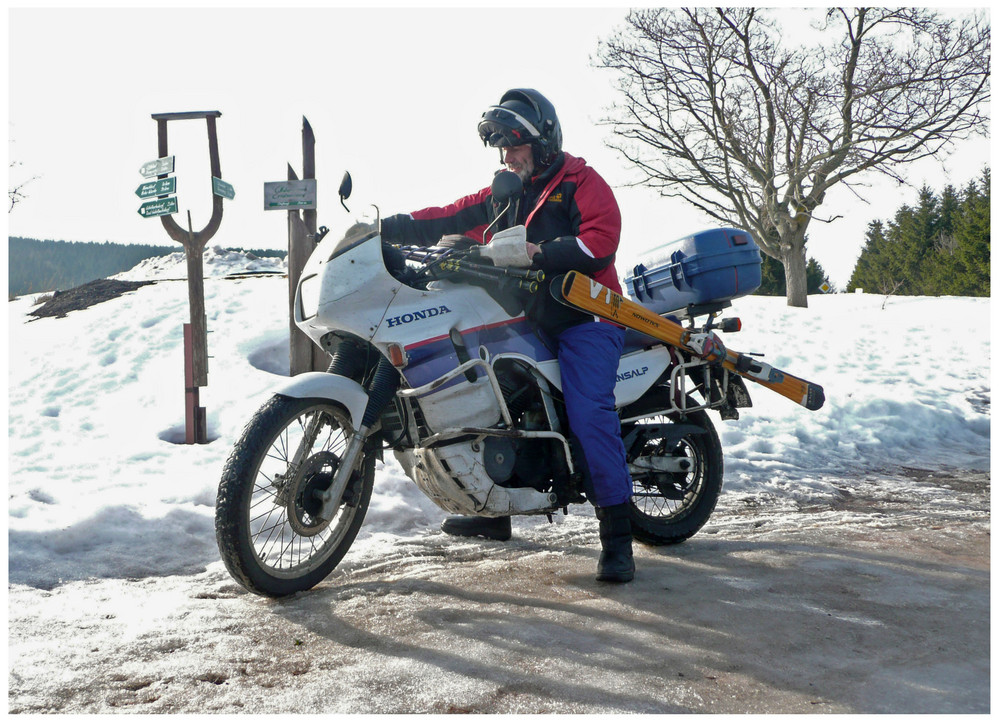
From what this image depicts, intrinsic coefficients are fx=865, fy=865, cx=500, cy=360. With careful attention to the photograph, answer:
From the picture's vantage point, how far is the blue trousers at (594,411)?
3.90 metres

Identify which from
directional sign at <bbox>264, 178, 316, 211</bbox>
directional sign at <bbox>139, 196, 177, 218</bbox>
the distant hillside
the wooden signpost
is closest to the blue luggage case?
directional sign at <bbox>264, 178, 316, 211</bbox>

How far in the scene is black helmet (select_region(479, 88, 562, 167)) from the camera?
159 inches

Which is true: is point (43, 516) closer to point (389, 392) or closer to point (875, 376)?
point (389, 392)

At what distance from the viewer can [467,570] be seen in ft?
12.8

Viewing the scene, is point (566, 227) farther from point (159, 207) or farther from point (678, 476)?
point (159, 207)

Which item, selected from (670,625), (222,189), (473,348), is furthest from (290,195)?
(670,625)

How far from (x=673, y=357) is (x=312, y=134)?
403cm

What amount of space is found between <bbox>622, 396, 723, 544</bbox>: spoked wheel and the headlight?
178 centimetres

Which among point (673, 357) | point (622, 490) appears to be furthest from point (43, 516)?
point (673, 357)

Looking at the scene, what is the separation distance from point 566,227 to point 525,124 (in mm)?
515

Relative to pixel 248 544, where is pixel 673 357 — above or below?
above

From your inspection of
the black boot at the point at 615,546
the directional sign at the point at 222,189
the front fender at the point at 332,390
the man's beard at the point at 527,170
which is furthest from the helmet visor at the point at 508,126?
the directional sign at the point at 222,189

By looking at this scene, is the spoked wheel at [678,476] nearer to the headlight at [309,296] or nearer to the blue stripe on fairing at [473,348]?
the blue stripe on fairing at [473,348]

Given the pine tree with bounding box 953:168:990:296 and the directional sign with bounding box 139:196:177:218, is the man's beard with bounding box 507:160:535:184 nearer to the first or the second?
the directional sign with bounding box 139:196:177:218
